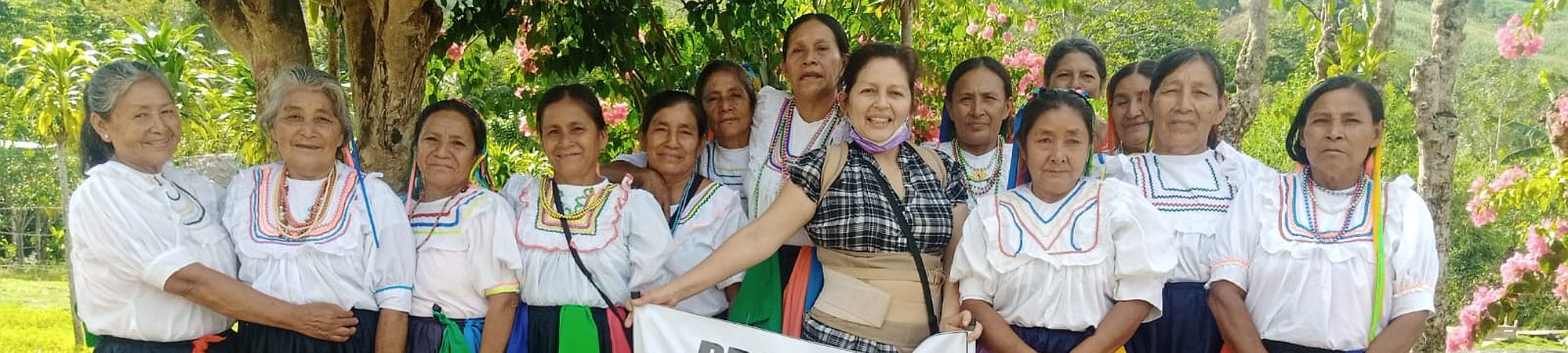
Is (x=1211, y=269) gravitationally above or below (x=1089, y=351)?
above

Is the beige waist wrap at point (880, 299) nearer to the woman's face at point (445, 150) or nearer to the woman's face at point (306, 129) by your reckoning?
the woman's face at point (445, 150)

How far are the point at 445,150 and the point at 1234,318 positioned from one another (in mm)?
2136

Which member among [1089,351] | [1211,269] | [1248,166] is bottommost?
[1089,351]

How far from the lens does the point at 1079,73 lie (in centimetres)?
409

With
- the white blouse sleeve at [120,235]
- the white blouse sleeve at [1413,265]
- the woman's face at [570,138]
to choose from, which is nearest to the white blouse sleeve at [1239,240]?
the white blouse sleeve at [1413,265]

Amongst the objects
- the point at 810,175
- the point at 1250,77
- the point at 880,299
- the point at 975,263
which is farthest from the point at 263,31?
the point at 1250,77

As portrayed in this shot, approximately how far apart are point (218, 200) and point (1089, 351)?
229 cm

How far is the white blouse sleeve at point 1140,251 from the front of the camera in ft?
9.20

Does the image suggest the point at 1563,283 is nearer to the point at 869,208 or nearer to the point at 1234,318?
the point at 1234,318

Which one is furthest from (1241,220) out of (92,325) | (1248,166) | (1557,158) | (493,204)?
(1557,158)

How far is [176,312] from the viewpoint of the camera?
291 centimetres

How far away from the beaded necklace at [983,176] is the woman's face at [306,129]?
5.74 ft

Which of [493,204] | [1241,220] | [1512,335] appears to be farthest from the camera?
[1512,335]

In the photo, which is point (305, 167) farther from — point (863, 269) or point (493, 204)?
point (863, 269)
